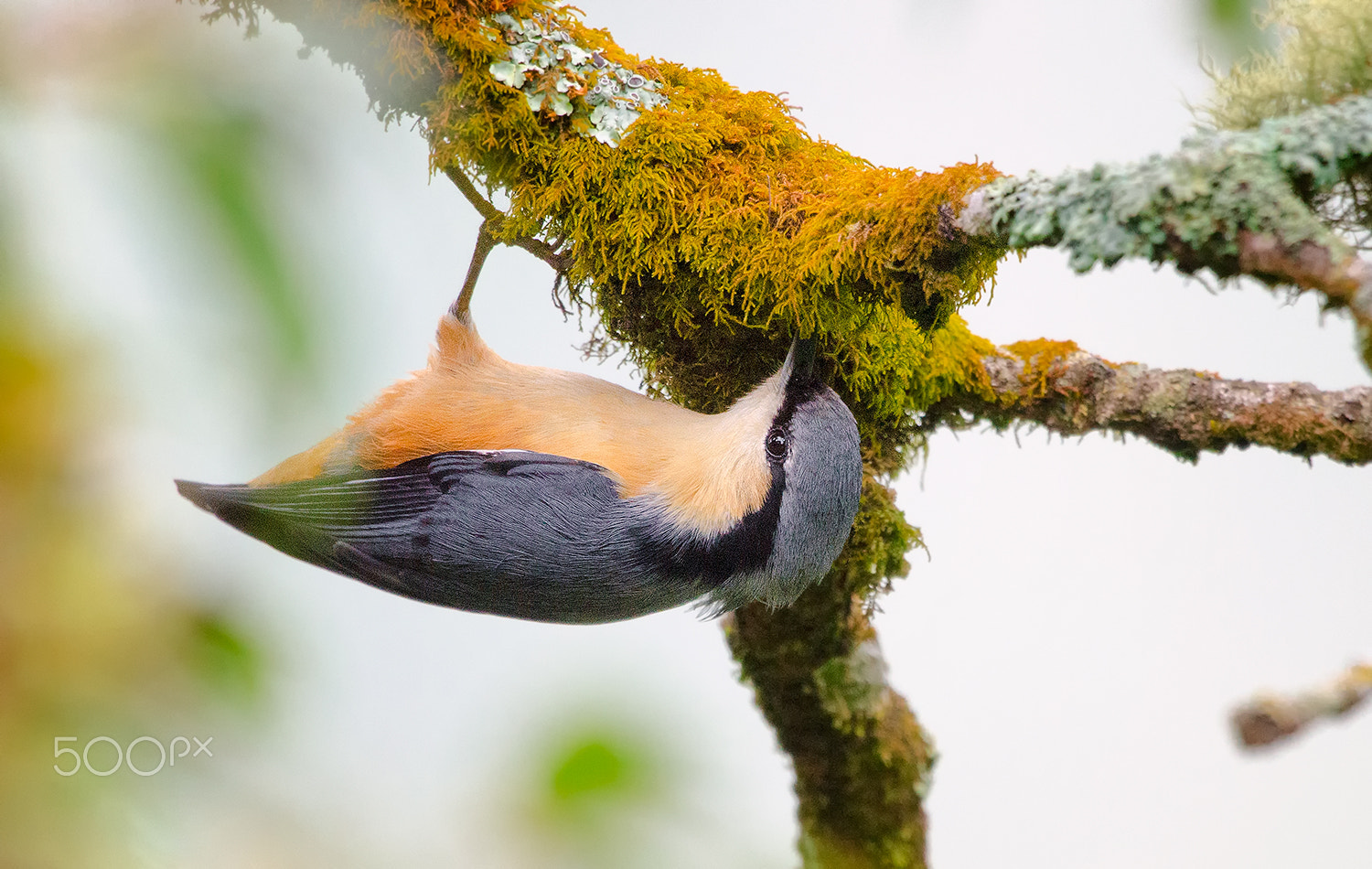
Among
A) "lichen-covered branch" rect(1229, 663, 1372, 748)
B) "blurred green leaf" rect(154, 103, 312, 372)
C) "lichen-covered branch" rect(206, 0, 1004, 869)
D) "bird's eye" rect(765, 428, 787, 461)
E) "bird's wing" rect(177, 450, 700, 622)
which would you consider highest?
"lichen-covered branch" rect(206, 0, 1004, 869)

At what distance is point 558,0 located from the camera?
2.04 metres

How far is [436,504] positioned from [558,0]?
39.7 inches

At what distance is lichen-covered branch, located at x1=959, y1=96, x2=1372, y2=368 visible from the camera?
3.61ft

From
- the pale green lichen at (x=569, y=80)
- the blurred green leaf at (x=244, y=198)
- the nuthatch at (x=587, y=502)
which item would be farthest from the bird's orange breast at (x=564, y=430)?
the blurred green leaf at (x=244, y=198)

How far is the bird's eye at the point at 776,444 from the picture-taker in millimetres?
1913

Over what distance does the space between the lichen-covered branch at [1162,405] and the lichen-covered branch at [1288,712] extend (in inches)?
50.9

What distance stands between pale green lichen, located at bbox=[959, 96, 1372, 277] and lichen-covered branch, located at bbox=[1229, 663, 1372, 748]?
502mm

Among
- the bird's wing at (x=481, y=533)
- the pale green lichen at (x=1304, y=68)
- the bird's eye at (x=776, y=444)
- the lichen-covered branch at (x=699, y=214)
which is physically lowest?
the bird's wing at (x=481, y=533)

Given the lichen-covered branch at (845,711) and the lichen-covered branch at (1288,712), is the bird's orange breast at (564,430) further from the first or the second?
the lichen-covered branch at (1288,712)

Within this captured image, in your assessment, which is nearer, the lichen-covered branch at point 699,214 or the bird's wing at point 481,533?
the lichen-covered branch at point 699,214

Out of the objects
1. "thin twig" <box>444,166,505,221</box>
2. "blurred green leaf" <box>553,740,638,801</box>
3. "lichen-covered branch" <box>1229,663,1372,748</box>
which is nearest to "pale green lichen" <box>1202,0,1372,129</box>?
"lichen-covered branch" <box>1229,663,1372,748</box>

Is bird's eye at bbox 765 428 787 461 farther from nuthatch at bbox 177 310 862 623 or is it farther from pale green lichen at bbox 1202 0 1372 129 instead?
pale green lichen at bbox 1202 0 1372 129

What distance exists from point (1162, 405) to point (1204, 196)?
0.89 meters

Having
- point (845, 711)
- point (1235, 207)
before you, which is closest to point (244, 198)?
point (1235, 207)
